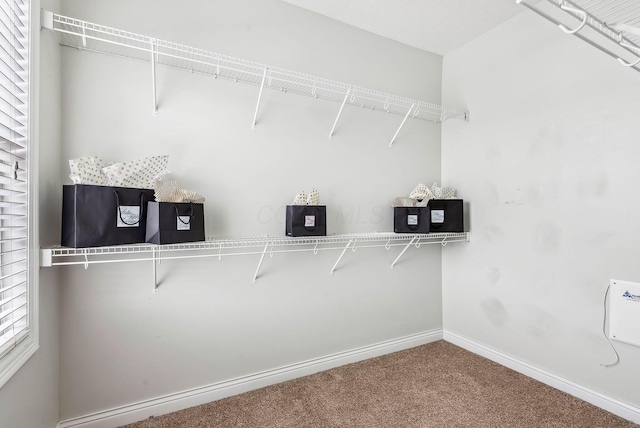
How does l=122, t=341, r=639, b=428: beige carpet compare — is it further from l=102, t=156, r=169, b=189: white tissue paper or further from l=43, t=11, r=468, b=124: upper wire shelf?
l=43, t=11, r=468, b=124: upper wire shelf

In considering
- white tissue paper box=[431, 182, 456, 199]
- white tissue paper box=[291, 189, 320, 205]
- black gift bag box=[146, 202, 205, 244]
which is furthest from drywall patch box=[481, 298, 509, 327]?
black gift bag box=[146, 202, 205, 244]

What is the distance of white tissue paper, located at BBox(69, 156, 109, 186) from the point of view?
1.35 m

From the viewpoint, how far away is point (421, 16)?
2.19m

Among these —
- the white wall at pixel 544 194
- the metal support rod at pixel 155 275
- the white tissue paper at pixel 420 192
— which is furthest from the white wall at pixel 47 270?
the white wall at pixel 544 194

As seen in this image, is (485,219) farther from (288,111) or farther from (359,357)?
(288,111)

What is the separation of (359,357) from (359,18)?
2.45 meters

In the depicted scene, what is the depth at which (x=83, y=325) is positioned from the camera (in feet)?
5.16

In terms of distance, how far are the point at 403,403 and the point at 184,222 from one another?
1598mm

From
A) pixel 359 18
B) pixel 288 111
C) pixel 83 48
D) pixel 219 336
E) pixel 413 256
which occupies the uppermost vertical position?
pixel 359 18

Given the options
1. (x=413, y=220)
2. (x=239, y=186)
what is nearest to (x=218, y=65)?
(x=239, y=186)

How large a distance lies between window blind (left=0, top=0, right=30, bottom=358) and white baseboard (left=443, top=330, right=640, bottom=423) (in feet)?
8.91

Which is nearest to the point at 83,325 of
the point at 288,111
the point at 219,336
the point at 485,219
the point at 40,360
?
the point at 40,360

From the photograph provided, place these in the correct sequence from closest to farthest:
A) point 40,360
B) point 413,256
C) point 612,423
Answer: point 40,360
point 612,423
point 413,256

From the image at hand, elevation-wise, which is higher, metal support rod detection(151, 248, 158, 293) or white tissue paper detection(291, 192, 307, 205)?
white tissue paper detection(291, 192, 307, 205)
